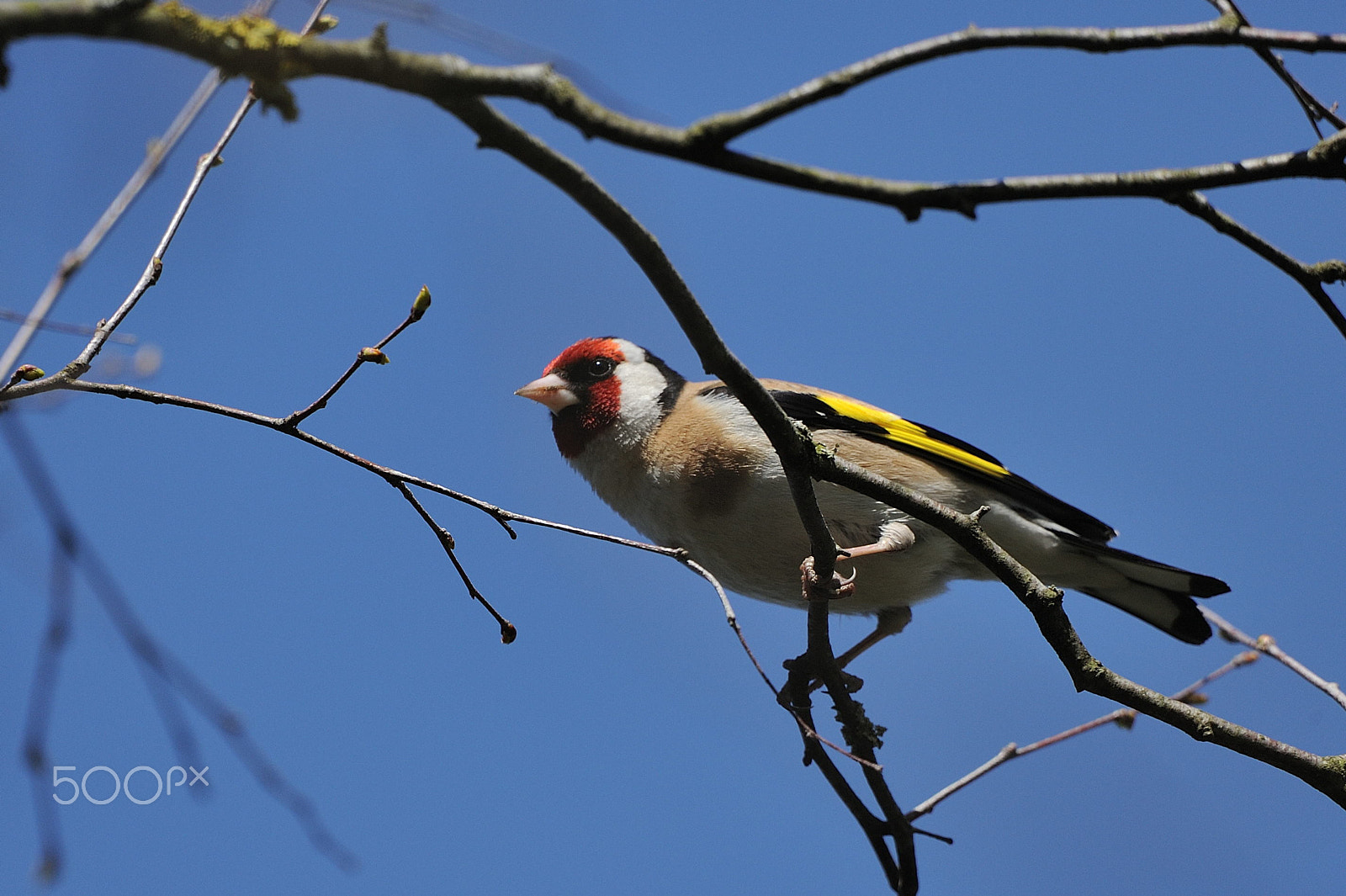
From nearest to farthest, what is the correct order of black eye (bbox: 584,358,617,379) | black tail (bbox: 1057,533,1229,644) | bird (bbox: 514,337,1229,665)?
1. bird (bbox: 514,337,1229,665)
2. black tail (bbox: 1057,533,1229,644)
3. black eye (bbox: 584,358,617,379)

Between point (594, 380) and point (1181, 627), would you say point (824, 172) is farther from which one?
point (1181, 627)

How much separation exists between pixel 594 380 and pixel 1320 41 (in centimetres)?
347

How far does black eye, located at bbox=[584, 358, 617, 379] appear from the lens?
4.95 m

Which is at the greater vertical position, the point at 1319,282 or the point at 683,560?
the point at 1319,282

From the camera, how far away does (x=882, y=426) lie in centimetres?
464

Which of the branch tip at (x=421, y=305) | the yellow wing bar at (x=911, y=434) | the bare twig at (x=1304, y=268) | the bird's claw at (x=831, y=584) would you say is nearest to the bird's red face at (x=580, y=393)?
the yellow wing bar at (x=911, y=434)

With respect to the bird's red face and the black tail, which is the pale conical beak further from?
the black tail

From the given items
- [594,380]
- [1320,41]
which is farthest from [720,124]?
[594,380]

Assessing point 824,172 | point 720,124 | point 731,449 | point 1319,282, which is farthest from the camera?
point 731,449

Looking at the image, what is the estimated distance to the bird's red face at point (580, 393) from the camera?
4688mm

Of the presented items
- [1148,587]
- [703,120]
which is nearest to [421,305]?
[703,120]

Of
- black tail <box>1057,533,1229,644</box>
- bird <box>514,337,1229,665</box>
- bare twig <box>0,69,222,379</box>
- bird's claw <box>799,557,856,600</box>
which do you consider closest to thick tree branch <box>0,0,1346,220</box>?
bare twig <box>0,69,222,379</box>

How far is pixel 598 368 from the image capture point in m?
4.98

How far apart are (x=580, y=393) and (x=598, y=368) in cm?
23
